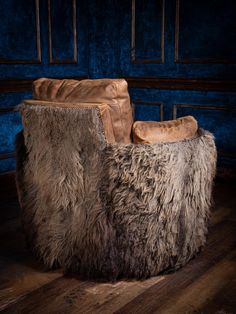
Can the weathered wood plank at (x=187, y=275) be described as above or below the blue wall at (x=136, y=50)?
below

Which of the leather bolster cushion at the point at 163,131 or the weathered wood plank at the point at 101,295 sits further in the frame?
the leather bolster cushion at the point at 163,131

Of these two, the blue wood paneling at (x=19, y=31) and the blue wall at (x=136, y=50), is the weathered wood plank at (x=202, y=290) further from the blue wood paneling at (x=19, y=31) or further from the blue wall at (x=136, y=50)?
the blue wood paneling at (x=19, y=31)

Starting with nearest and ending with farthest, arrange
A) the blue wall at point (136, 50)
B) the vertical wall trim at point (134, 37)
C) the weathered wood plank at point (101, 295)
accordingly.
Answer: the weathered wood plank at point (101, 295)
the blue wall at point (136, 50)
the vertical wall trim at point (134, 37)

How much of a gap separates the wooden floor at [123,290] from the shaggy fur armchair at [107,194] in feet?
0.23

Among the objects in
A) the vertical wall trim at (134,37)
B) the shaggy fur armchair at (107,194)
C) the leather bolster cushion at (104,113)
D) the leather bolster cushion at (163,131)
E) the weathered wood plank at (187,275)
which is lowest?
the weathered wood plank at (187,275)

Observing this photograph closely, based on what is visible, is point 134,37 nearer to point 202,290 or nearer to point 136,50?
point 136,50

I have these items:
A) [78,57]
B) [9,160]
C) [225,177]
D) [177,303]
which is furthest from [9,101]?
[177,303]

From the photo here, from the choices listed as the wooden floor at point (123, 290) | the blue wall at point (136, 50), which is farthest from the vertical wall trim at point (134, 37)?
the wooden floor at point (123, 290)

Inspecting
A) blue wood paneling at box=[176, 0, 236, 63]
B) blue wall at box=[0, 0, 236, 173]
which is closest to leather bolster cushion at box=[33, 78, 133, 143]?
blue wall at box=[0, 0, 236, 173]

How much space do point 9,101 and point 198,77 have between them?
1809 mm

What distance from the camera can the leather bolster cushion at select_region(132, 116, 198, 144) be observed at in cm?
198

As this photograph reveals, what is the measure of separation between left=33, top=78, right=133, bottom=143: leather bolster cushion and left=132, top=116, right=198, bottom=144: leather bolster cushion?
0.05 m

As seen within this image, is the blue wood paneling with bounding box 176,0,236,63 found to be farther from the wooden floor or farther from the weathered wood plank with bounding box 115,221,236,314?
the wooden floor

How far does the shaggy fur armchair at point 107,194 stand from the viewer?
1.89 m
